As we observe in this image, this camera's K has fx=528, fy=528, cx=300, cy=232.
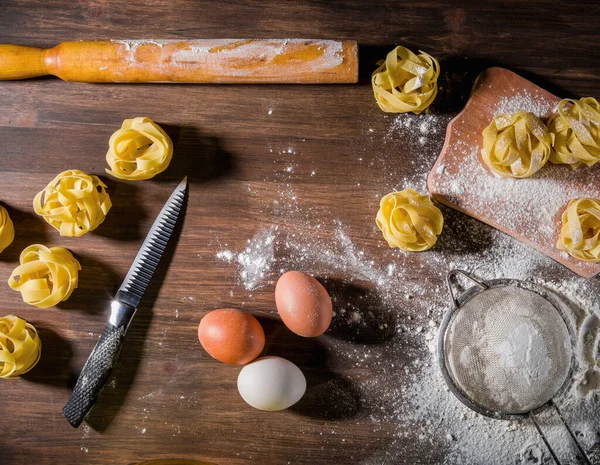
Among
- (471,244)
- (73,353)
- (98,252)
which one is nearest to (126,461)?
(73,353)

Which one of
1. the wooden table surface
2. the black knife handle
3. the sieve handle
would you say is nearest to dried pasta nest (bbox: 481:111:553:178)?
the wooden table surface

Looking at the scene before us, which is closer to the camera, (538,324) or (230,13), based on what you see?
(538,324)

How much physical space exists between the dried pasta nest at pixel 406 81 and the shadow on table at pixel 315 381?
589mm

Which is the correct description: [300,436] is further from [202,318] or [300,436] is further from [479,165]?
[479,165]

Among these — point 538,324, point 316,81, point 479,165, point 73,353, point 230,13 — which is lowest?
point 73,353

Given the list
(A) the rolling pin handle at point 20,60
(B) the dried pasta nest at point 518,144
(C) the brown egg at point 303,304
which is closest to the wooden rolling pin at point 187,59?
(A) the rolling pin handle at point 20,60

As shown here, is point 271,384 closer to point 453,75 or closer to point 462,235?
point 462,235

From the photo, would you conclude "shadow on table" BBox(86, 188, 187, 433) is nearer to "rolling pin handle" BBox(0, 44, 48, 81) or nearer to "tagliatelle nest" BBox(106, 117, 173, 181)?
"tagliatelle nest" BBox(106, 117, 173, 181)

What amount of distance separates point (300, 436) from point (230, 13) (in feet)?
3.43

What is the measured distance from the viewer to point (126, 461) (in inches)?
50.2

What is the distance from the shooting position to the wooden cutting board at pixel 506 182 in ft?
4.14

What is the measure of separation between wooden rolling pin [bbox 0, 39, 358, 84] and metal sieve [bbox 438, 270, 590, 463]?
61 cm

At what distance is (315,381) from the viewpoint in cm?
127

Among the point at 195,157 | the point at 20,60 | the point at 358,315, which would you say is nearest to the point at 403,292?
the point at 358,315
